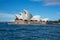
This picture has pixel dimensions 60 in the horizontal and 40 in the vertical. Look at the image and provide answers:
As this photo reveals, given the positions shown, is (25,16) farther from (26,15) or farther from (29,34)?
(29,34)

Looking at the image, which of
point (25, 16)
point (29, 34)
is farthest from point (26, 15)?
point (29, 34)

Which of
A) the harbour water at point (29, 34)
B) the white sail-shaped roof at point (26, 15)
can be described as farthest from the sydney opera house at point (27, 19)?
the harbour water at point (29, 34)

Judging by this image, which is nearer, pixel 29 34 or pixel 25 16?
pixel 29 34

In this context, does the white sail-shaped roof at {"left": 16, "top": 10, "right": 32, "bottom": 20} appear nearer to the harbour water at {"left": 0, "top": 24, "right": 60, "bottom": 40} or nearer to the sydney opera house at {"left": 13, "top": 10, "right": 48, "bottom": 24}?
the sydney opera house at {"left": 13, "top": 10, "right": 48, "bottom": 24}

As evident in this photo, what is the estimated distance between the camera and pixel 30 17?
222 ft

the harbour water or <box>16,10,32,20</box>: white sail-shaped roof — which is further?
<box>16,10,32,20</box>: white sail-shaped roof

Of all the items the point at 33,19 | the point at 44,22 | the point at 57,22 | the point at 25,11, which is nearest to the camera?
the point at 25,11

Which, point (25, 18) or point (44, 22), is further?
point (44, 22)

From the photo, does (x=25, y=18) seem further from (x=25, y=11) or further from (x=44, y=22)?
(x=44, y=22)

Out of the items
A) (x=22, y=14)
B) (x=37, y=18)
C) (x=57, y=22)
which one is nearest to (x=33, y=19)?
(x=37, y=18)

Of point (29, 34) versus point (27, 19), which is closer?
point (29, 34)

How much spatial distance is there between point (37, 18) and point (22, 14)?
729cm

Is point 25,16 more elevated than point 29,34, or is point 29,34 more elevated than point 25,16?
point 25,16

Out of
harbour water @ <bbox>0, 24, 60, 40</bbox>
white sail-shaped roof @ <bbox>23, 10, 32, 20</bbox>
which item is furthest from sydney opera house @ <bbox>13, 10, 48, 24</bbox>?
harbour water @ <bbox>0, 24, 60, 40</bbox>
